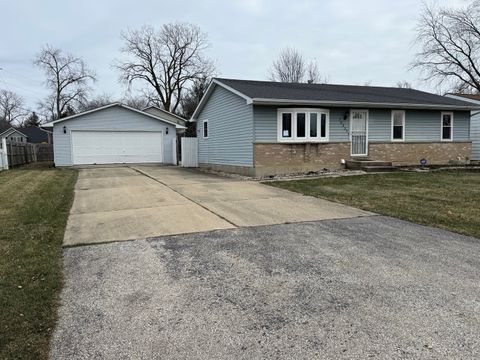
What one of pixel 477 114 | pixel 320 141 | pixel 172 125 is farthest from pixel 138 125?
pixel 477 114

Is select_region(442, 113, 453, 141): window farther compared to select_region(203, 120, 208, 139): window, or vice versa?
select_region(203, 120, 208, 139): window

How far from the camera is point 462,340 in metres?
2.86

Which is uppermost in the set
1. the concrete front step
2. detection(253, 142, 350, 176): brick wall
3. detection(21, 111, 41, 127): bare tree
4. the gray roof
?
detection(21, 111, 41, 127): bare tree

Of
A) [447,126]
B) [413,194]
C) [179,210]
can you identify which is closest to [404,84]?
[447,126]

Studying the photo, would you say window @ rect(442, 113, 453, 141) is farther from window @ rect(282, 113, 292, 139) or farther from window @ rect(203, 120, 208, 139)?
window @ rect(203, 120, 208, 139)

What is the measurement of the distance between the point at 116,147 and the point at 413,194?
18983 mm

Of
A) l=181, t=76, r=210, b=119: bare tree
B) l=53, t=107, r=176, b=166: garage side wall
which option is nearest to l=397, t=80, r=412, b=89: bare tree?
l=181, t=76, r=210, b=119: bare tree

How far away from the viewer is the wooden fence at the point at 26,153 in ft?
74.6

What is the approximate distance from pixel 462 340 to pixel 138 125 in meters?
24.0

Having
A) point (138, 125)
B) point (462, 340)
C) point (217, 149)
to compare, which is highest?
point (138, 125)

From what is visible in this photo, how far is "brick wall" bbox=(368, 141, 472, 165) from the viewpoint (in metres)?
17.3

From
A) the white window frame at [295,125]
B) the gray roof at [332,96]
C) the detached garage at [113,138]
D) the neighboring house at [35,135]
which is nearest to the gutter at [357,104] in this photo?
the gray roof at [332,96]

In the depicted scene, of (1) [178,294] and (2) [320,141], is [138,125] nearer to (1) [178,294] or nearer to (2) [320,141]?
(2) [320,141]

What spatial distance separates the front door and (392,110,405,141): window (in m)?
1.54
